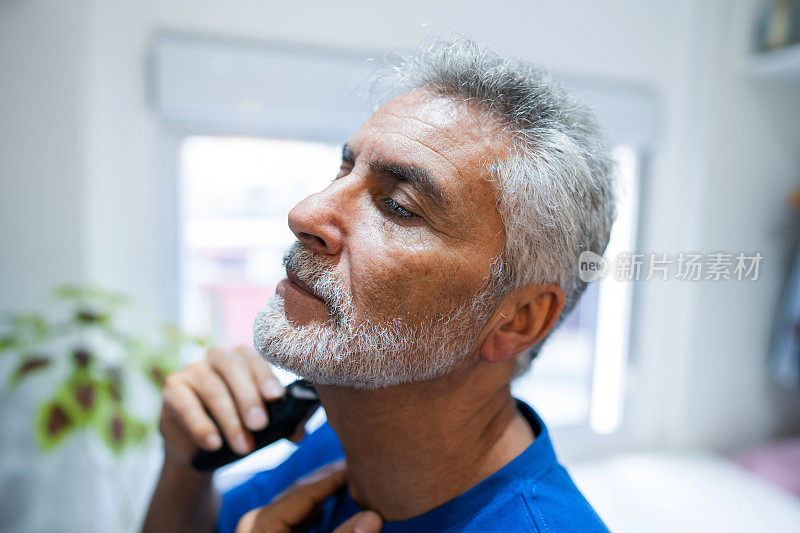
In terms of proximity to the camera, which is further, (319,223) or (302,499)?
(302,499)

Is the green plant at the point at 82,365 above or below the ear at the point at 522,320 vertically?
below

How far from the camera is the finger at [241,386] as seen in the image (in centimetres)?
81

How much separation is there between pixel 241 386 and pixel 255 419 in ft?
0.21

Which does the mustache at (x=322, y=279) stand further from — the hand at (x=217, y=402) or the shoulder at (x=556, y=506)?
the shoulder at (x=556, y=506)

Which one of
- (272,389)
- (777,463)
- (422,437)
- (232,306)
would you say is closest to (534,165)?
(422,437)

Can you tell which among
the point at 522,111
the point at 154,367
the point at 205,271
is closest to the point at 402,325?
the point at 522,111

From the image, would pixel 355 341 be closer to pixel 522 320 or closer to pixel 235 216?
pixel 522 320

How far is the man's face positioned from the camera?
704 millimetres

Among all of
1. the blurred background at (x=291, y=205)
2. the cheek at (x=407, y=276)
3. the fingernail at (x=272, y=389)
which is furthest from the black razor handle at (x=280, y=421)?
the blurred background at (x=291, y=205)

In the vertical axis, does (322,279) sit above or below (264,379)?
above

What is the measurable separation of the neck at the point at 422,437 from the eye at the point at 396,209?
239 mm

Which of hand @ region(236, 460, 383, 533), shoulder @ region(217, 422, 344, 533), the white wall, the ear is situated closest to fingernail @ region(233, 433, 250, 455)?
hand @ region(236, 460, 383, 533)

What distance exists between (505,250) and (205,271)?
1.33 metres

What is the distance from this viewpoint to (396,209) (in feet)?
2.40
